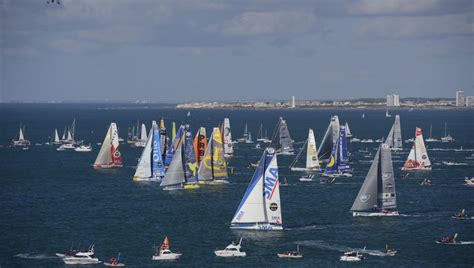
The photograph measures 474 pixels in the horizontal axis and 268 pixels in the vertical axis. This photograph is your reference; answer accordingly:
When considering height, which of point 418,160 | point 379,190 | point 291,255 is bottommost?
point 291,255

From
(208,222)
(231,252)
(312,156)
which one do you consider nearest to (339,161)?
A: (312,156)

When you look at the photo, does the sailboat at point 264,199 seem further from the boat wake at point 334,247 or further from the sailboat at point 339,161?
the sailboat at point 339,161

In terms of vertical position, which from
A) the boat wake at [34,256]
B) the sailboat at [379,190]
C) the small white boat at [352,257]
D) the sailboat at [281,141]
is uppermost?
the sailboat at [281,141]

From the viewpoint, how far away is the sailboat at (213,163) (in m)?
134

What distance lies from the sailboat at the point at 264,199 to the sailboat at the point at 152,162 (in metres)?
44.8

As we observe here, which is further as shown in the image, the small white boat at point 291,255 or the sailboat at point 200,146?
the sailboat at point 200,146

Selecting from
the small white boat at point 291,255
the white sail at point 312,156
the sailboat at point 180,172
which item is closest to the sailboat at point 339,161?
the white sail at point 312,156

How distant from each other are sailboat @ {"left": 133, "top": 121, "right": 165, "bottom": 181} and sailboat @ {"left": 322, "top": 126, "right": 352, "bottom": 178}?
2612cm

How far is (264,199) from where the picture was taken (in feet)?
313

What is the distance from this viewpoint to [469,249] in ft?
290

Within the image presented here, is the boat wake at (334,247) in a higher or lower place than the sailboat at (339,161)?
lower

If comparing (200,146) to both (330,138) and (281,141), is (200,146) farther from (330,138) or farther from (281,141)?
(281,141)

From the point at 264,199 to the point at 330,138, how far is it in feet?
224

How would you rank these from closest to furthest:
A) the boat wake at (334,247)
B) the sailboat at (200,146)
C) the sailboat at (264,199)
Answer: the boat wake at (334,247)
the sailboat at (264,199)
the sailboat at (200,146)
